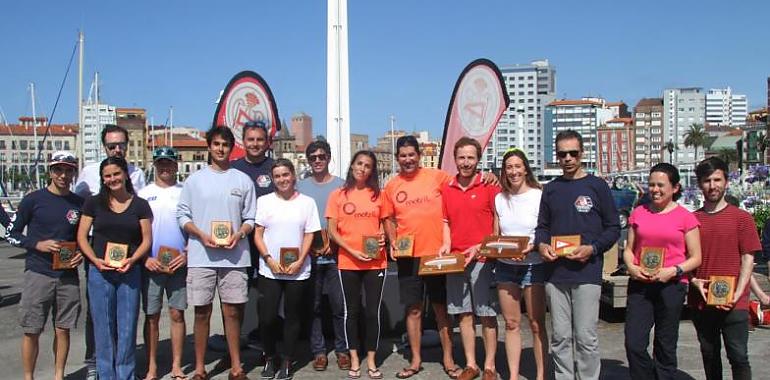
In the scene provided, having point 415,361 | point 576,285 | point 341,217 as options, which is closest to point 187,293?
point 341,217

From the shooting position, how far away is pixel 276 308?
18.1 ft

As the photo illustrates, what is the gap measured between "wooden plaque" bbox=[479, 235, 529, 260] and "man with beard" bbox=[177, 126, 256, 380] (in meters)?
1.78

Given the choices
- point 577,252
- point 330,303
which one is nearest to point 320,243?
point 330,303

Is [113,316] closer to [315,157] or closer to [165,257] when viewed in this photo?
[165,257]

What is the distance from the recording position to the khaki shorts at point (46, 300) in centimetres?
506

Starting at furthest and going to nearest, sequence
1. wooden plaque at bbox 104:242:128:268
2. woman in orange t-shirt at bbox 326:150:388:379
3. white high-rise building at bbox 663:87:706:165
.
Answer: white high-rise building at bbox 663:87:706:165 → woman in orange t-shirt at bbox 326:150:388:379 → wooden plaque at bbox 104:242:128:268

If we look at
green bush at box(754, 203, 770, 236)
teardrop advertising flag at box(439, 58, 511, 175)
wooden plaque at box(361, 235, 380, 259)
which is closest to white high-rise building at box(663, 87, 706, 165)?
green bush at box(754, 203, 770, 236)

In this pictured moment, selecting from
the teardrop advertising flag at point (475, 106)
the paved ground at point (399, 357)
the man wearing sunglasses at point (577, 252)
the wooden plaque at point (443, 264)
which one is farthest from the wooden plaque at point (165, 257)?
the teardrop advertising flag at point (475, 106)

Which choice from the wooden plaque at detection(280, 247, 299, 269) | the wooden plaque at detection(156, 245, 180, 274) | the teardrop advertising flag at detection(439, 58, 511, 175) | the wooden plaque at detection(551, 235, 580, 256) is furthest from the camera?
the teardrop advertising flag at detection(439, 58, 511, 175)

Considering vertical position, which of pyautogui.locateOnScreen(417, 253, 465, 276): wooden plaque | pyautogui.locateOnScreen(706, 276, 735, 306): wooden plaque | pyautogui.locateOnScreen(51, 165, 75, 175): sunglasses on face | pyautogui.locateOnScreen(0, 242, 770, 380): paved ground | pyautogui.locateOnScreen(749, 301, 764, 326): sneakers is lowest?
pyautogui.locateOnScreen(0, 242, 770, 380): paved ground

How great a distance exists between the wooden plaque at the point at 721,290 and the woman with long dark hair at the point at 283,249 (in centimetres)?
280

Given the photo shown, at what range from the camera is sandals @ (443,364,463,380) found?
5.49 metres

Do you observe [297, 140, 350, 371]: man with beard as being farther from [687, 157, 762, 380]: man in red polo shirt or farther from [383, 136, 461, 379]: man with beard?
[687, 157, 762, 380]: man in red polo shirt

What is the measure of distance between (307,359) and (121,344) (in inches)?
64.2
